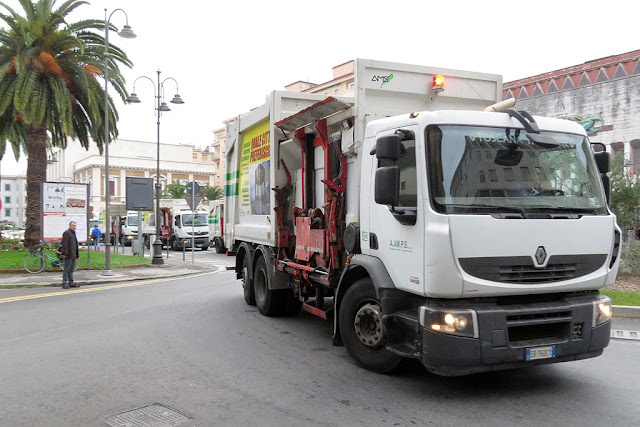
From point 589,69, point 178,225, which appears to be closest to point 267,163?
point 178,225

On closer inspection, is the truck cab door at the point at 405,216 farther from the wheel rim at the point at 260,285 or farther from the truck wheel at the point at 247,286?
the truck wheel at the point at 247,286

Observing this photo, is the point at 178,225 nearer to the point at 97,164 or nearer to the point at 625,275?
the point at 625,275

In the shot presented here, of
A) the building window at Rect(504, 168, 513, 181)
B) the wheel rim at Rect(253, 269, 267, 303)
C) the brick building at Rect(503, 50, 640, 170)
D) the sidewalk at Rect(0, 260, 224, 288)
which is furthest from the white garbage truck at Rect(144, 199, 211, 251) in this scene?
the building window at Rect(504, 168, 513, 181)

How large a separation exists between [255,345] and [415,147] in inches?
137

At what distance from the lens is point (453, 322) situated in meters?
4.54

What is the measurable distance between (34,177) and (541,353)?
18.6 m

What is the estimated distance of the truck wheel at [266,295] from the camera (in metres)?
8.64

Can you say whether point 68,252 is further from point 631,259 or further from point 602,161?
point 631,259

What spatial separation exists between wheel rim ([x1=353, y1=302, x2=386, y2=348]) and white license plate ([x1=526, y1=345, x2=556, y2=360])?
1354 mm

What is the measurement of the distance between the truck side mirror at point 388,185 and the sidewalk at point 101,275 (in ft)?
40.3

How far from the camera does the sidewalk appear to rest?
48.6 ft

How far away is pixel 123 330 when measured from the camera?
317 inches

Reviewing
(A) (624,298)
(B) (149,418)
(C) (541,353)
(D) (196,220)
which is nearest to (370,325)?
(C) (541,353)

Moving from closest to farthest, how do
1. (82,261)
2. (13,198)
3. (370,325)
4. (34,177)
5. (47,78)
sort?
1. (370,325)
2. (47,78)
3. (82,261)
4. (34,177)
5. (13,198)
